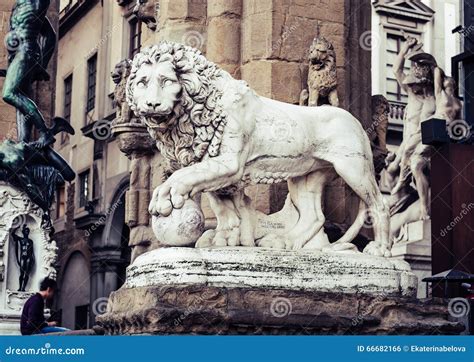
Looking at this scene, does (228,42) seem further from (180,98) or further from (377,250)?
(377,250)

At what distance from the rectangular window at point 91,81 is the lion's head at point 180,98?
22.3m

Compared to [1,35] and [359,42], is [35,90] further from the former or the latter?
[359,42]

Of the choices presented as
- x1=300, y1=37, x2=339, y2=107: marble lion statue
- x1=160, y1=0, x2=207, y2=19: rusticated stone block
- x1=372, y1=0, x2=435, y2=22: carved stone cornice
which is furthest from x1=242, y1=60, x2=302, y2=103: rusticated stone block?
x1=372, y1=0, x2=435, y2=22: carved stone cornice

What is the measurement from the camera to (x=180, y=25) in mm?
9422

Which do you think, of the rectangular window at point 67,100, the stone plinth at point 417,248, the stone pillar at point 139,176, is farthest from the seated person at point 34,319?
the rectangular window at point 67,100

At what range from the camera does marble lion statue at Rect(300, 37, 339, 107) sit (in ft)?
29.2

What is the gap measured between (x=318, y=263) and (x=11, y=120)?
30.8 ft

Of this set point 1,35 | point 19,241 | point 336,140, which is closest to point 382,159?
point 336,140

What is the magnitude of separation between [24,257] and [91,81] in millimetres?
15594

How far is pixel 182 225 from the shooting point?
7328 mm

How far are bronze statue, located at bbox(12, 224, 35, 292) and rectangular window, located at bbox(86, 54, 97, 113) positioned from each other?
579 inches

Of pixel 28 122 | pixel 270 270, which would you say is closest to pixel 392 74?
pixel 28 122

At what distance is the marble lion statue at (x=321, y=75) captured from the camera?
891 centimetres

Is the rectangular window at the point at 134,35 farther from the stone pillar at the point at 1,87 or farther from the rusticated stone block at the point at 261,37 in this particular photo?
the rusticated stone block at the point at 261,37
